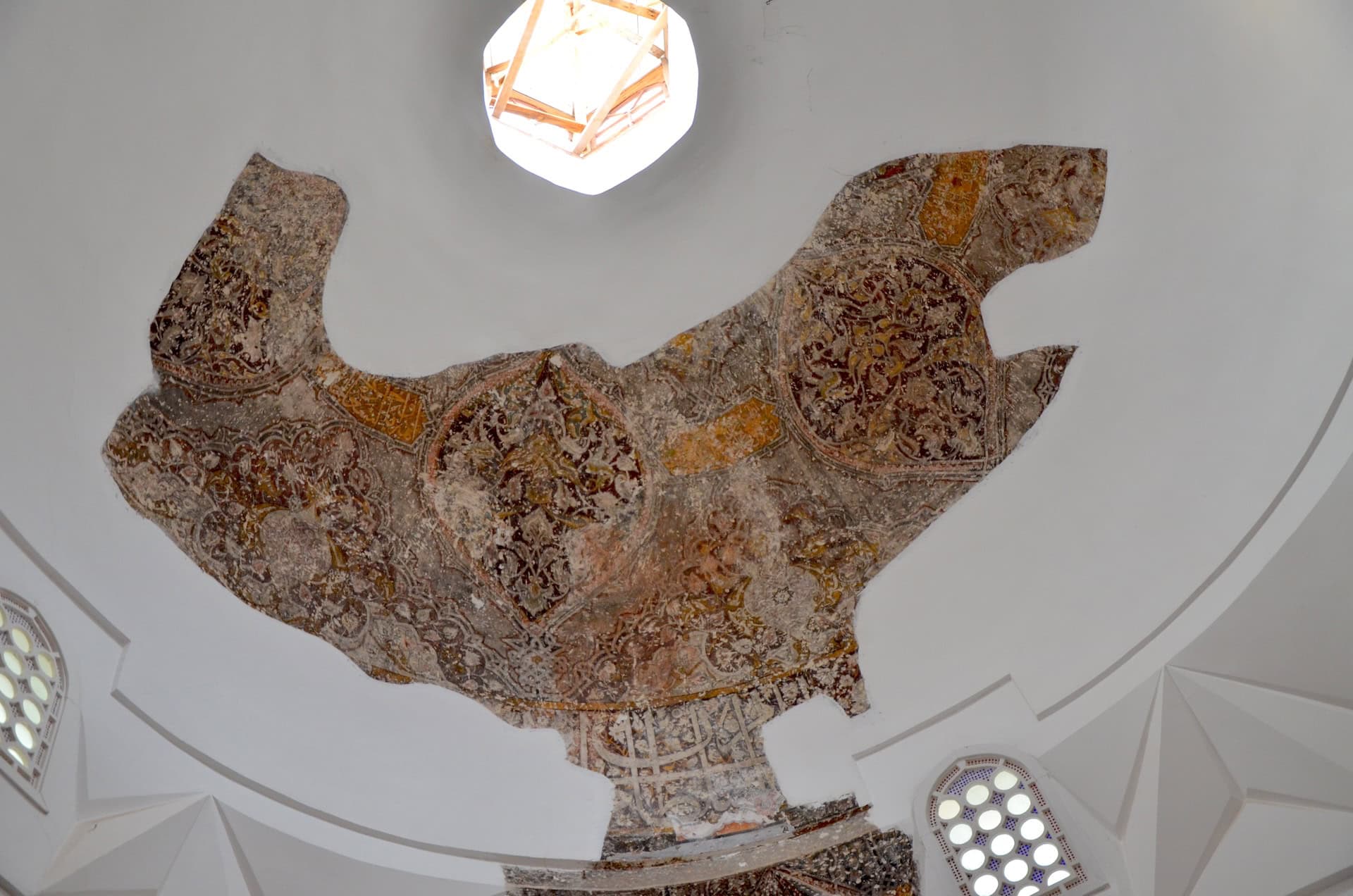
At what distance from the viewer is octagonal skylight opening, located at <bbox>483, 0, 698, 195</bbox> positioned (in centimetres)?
825

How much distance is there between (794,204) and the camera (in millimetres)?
8383

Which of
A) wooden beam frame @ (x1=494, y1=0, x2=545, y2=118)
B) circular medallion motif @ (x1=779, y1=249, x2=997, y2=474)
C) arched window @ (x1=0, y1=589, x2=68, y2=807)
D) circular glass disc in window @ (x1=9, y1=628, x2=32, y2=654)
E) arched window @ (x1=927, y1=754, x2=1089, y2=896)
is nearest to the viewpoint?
arched window @ (x1=0, y1=589, x2=68, y2=807)

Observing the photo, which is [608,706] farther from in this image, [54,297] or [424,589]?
[54,297]

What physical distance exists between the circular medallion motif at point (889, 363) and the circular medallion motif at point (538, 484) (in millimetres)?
1411

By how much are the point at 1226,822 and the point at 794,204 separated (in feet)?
16.0

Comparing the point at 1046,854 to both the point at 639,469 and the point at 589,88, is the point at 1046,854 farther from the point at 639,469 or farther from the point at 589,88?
the point at 589,88

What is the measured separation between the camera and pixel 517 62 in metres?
8.23

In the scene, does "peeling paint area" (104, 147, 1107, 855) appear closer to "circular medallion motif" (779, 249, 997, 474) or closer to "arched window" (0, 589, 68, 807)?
"circular medallion motif" (779, 249, 997, 474)

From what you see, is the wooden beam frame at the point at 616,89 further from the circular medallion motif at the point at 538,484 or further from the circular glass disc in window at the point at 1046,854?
the circular glass disc in window at the point at 1046,854

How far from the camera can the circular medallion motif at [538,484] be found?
859 centimetres

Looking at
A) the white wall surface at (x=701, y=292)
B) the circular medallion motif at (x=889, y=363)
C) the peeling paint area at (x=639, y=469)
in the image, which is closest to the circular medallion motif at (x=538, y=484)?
the peeling paint area at (x=639, y=469)

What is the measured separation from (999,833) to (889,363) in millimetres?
3284

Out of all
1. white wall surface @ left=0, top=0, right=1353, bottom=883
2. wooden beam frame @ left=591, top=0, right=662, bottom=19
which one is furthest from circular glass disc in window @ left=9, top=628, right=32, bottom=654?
wooden beam frame @ left=591, top=0, right=662, bottom=19

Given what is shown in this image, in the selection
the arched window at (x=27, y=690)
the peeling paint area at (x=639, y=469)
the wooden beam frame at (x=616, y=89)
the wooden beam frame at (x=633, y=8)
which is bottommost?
the arched window at (x=27, y=690)
